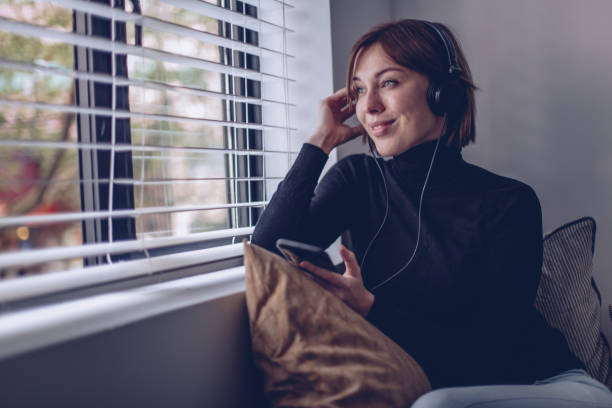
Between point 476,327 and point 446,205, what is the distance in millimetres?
310

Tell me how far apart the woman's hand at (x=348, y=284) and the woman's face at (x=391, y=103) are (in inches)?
14.3

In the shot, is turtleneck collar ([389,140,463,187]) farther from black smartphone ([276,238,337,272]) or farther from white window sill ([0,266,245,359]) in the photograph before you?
white window sill ([0,266,245,359])

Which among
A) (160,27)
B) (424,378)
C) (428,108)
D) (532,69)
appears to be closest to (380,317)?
(424,378)

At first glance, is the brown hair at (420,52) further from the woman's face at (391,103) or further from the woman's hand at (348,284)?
the woman's hand at (348,284)

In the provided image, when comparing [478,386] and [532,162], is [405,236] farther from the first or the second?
[532,162]

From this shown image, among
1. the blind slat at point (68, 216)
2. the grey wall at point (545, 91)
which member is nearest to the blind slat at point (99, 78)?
the blind slat at point (68, 216)

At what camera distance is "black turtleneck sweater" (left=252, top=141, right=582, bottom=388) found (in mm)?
1026

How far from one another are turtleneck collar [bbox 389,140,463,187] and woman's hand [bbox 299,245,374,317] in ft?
1.17

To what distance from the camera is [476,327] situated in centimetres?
105

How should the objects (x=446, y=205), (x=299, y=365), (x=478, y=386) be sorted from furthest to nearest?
(x=446, y=205) < (x=478, y=386) < (x=299, y=365)

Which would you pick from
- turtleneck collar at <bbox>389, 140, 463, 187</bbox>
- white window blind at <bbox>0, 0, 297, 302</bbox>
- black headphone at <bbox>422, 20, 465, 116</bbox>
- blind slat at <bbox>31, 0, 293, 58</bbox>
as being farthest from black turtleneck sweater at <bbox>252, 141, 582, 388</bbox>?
blind slat at <bbox>31, 0, 293, 58</bbox>

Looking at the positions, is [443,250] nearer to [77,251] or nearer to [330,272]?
[330,272]

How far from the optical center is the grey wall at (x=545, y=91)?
4.96 ft

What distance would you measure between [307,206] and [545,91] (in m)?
0.97
